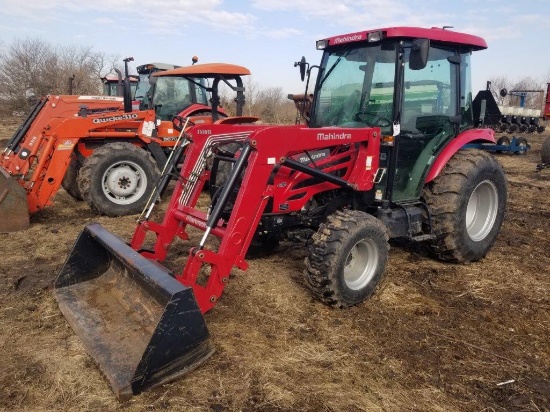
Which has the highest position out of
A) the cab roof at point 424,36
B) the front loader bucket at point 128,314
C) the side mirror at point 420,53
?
the cab roof at point 424,36

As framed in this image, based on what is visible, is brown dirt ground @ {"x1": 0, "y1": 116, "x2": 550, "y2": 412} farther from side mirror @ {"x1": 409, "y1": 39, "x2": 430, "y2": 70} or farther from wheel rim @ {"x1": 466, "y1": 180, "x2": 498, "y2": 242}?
side mirror @ {"x1": 409, "y1": 39, "x2": 430, "y2": 70}

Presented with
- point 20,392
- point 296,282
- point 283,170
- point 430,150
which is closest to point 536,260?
point 430,150

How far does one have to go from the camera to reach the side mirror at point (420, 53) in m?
3.80

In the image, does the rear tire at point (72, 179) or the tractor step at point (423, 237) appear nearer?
the tractor step at point (423, 237)

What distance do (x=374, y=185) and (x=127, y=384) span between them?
283 cm

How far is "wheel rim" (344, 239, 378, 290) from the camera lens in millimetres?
3996

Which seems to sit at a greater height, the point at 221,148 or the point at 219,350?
the point at 221,148

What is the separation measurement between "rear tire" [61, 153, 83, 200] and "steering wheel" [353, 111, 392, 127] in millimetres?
5126

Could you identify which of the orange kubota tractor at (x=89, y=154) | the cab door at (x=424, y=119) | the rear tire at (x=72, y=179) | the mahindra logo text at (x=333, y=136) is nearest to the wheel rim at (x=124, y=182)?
the orange kubota tractor at (x=89, y=154)

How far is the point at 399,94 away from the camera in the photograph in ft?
14.1

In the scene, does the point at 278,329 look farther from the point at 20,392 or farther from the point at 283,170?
the point at 20,392

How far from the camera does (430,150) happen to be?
469 cm

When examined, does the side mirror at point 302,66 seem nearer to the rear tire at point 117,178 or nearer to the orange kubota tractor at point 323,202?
the orange kubota tractor at point 323,202

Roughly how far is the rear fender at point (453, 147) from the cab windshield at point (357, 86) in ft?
2.18
